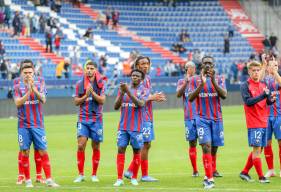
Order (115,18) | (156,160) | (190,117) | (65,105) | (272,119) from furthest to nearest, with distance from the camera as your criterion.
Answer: (115,18) → (65,105) → (156,160) → (190,117) → (272,119)

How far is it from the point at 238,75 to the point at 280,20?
11.4 m

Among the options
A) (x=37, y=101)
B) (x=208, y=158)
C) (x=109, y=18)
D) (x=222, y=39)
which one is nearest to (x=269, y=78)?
(x=208, y=158)

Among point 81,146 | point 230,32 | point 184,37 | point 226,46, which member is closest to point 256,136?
point 81,146

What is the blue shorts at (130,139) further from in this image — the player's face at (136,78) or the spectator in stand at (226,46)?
the spectator in stand at (226,46)

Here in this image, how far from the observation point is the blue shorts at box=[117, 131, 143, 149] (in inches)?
634

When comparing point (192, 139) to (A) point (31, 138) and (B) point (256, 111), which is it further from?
(A) point (31, 138)

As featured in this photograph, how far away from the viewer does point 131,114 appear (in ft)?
53.2

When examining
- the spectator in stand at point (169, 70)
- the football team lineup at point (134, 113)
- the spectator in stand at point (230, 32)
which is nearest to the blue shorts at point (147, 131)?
the football team lineup at point (134, 113)

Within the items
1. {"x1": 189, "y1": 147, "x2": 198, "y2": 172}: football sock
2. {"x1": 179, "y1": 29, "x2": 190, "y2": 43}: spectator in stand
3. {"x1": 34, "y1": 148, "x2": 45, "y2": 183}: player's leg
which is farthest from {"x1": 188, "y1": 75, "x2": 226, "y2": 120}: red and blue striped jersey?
{"x1": 179, "y1": 29, "x2": 190, "y2": 43}: spectator in stand

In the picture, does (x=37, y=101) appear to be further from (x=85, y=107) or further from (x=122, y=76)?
(x=122, y=76)

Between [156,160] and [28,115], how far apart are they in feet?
19.9

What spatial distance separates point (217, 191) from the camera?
14570mm

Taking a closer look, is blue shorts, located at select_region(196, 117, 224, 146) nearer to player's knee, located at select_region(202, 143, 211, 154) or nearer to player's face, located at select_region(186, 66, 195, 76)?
player's knee, located at select_region(202, 143, 211, 154)

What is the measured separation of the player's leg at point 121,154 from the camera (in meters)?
15.9
